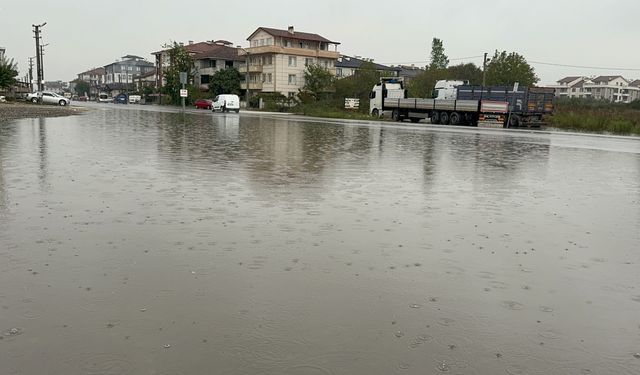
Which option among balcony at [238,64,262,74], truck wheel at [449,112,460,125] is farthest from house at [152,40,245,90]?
truck wheel at [449,112,460,125]

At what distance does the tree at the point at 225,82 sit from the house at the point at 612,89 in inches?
5008

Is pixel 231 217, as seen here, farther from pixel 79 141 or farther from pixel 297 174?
pixel 79 141

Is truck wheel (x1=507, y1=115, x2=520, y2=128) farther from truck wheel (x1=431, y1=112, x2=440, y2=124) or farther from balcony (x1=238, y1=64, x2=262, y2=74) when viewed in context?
balcony (x1=238, y1=64, x2=262, y2=74)

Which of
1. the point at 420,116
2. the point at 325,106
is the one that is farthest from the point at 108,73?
the point at 420,116

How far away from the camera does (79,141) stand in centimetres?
1809

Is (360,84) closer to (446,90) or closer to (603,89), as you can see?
(446,90)

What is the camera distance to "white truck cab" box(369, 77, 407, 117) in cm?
4678

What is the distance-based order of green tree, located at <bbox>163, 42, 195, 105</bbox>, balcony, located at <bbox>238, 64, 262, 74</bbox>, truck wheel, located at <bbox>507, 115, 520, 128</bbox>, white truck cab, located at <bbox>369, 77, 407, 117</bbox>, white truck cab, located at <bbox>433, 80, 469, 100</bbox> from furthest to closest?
green tree, located at <bbox>163, 42, 195, 105</bbox> → balcony, located at <bbox>238, 64, 262, 74</bbox> → white truck cab, located at <bbox>369, 77, 407, 117</bbox> → white truck cab, located at <bbox>433, 80, 469, 100</bbox> → truck wheel, located at <bbox>507, 115, 520, 128</bbox>

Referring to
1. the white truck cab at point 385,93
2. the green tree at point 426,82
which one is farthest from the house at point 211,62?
the white truck cab at point 385,93

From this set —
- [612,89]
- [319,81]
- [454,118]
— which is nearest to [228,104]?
[319,81]

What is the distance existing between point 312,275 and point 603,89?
190029 mm

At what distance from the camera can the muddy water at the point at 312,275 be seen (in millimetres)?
3695

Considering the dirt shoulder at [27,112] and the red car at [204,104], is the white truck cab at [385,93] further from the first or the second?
the red car at [204,104]

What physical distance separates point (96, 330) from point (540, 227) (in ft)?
19.3
